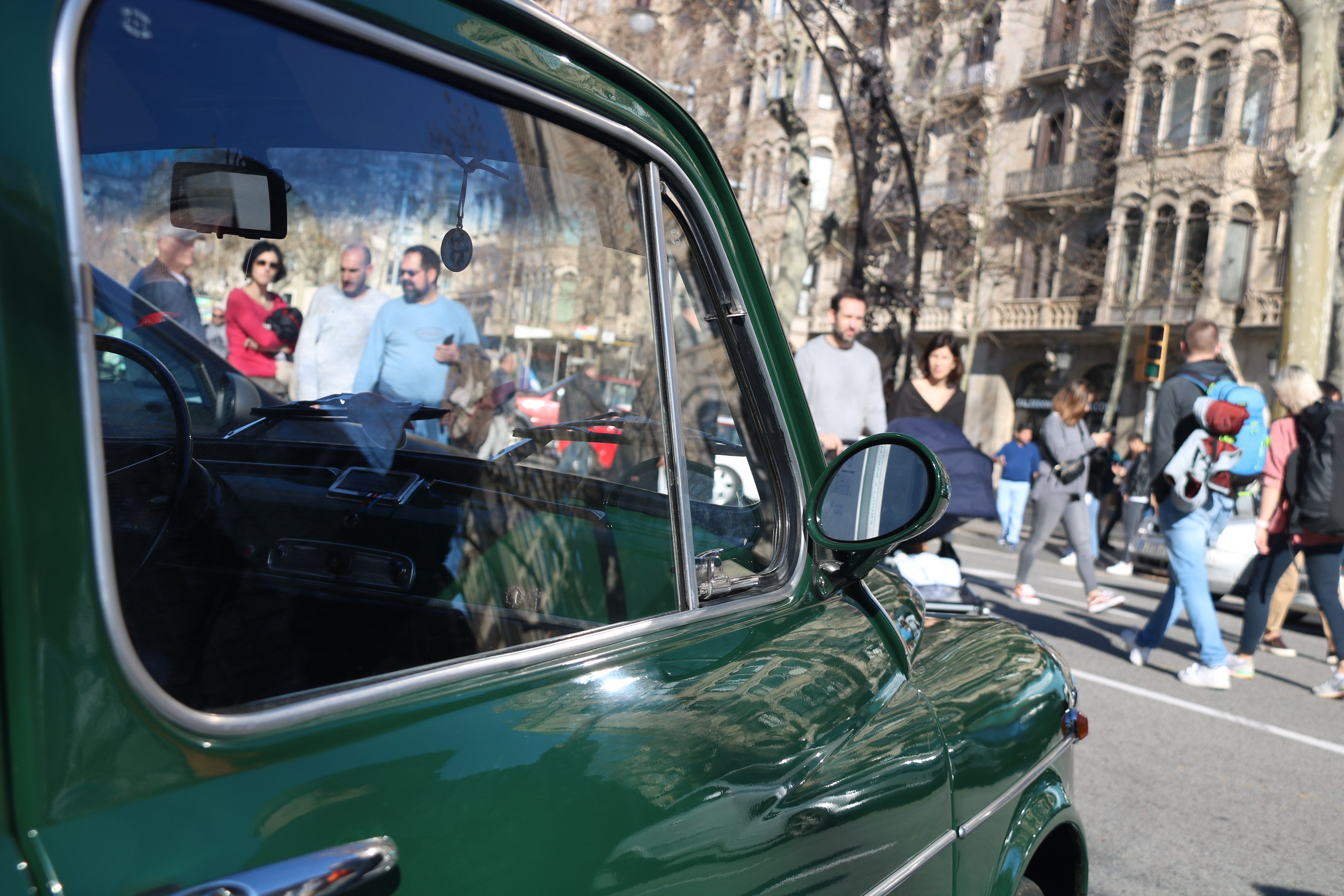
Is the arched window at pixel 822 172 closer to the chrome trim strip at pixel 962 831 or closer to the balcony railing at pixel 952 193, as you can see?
the balcony railing at pixel 952 193

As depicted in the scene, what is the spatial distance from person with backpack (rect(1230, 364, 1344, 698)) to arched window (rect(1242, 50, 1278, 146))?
2259 centimetres

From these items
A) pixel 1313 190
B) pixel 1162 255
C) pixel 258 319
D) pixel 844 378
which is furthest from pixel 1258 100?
pixel 258 319

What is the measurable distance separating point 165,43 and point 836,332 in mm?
5362

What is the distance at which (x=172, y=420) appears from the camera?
1.32 meters

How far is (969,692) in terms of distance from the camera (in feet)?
5.59

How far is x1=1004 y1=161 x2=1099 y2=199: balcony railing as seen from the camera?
30406 millimetres

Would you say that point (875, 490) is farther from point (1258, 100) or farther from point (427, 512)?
point (1258, 100)

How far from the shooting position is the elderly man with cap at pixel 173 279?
1030 millimetres

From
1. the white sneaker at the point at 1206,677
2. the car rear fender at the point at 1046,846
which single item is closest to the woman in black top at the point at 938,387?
the white sneaker at the point at 1206,677

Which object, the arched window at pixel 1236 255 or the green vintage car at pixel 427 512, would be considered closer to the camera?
the green vintage car at pixel 427 512

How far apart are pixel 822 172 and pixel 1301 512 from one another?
109ft

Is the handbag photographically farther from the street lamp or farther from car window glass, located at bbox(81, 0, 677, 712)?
car window glass, located at bbox(81, 0, 677, 712)

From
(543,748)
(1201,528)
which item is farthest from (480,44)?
(1201,528)

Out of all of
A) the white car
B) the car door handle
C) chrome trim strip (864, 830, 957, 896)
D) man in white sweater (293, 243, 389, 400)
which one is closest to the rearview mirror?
man in white sweater (293, 243, 389, 400)
